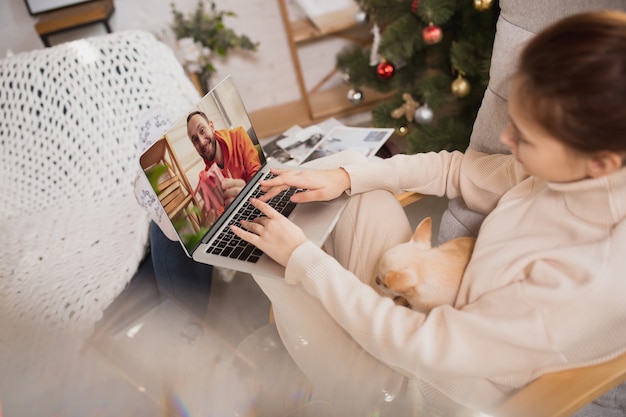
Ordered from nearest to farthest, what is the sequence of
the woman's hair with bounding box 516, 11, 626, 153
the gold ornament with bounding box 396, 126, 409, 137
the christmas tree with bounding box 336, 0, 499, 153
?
the woman's hair with bounding box 516, 11, 626, 153, the christmas tree with bounding box 336, 0, 499, 153, the gold ornament with bounding box 396, 126, 409, 137

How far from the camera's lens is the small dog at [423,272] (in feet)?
2.22

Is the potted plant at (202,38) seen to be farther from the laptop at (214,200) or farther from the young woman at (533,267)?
the young woman at (533,267)

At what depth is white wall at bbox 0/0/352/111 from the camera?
7.03ft

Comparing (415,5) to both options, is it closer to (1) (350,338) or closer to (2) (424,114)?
(2) (424,114)

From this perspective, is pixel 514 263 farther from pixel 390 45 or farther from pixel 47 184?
pixel 47 184

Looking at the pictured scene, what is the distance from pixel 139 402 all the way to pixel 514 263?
0.53 meters

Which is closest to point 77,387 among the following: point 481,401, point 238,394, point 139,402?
point 139,402

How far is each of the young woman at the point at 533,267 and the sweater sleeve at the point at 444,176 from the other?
8 cm

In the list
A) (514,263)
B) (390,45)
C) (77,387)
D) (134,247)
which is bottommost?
(134,247)

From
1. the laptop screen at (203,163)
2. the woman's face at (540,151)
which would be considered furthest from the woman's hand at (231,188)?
the woman's face at (540,151)

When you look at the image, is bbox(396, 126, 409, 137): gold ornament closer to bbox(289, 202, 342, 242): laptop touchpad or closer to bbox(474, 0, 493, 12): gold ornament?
bbox(474, 0, 493, 12): gold ornament

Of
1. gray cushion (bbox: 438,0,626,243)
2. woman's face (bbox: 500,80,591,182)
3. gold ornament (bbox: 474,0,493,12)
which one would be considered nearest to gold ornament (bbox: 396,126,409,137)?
gold ornament (bbox: 474,0,493,12)

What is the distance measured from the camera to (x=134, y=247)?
118 cm

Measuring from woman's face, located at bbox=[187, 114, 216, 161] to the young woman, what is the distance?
0.22 metres
